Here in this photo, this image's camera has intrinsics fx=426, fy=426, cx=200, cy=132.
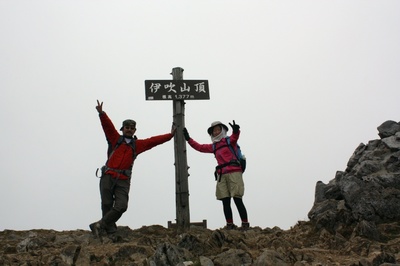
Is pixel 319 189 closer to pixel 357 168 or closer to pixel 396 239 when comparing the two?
pixel 357 168

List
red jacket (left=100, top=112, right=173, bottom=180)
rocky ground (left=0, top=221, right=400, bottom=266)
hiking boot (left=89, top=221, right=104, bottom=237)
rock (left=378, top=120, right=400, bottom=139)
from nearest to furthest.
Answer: rocky ground (left=0, top=221, right=400, bottom=266)
hiking boot (left=89, top=221, right=104, bottom=237)
red jacket (left=100, top=112, right=173, bottom=180)
rock (left=378, top=120, right=400, bottom=139)

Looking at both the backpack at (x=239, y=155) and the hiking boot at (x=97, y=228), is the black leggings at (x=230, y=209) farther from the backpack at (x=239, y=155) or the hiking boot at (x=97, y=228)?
the hiking boot at (x=97, y=228)

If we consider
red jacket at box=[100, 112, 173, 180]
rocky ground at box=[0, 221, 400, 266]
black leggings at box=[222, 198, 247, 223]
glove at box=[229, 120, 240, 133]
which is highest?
glove at box=[229, 120, 240, 133]

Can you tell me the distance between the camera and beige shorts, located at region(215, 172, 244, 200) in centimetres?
960

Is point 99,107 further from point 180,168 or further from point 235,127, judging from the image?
point 235,127

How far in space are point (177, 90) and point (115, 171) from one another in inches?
105

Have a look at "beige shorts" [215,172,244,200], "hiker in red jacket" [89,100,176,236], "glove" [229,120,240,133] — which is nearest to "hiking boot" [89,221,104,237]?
"hiker in red jacket" [89,100,176,236]

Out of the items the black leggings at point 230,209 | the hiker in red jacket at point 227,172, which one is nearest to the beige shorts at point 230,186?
the hiker in red jacket at point 227,172

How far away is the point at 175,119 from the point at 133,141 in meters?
1.53

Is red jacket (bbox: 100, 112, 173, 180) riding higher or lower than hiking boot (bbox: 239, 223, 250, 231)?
higher

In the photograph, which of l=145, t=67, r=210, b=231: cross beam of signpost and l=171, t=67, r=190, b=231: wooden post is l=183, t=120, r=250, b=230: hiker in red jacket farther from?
l=145, t=67, r=210, b=231: cross beam of signpost

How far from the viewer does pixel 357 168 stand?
10.5 m

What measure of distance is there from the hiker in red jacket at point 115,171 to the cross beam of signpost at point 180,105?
1195 millimetres

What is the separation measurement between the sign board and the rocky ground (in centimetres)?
319
